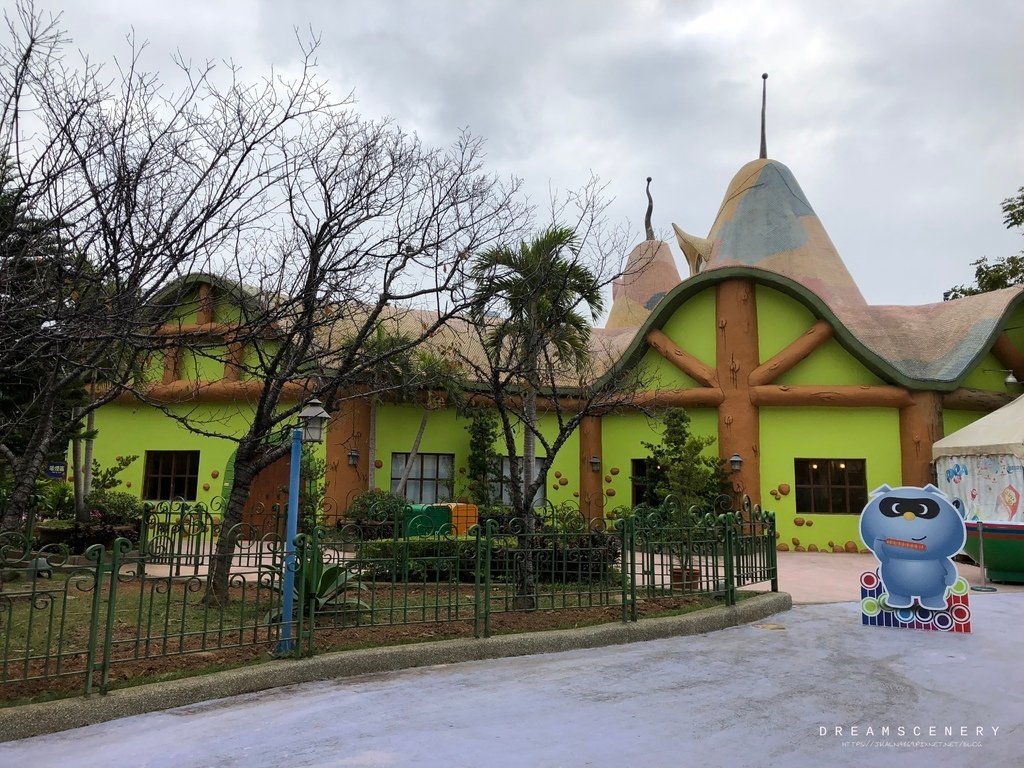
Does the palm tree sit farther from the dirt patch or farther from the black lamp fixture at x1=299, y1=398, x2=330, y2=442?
the black lamp fixture at x1=299, y1=398, x2=330, y2=442

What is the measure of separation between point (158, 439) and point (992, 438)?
16978mm

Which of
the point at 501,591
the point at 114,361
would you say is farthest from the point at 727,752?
the point at 114,361

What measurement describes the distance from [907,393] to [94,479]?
17715 millimetres

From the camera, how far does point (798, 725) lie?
183 inches

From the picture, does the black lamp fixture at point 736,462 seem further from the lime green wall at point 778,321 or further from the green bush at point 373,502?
the green bush at point 373,502

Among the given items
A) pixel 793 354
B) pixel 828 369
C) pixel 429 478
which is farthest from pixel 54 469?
pixel 828 369

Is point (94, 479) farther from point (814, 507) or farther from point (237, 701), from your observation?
point (814, 507)

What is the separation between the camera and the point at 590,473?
1823cm

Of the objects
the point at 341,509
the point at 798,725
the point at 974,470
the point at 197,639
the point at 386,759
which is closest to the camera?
the point at 386,759

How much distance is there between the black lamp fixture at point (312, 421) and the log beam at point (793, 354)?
12.2 meters

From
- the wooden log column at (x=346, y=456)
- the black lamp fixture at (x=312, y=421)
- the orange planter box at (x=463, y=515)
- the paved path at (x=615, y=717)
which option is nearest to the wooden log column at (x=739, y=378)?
the orange planter box at (x=463, y=515)

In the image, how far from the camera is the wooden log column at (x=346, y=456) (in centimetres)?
1554

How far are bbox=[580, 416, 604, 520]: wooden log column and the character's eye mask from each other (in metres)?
10.3

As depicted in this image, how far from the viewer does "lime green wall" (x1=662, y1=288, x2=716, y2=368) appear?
17.5 meters
